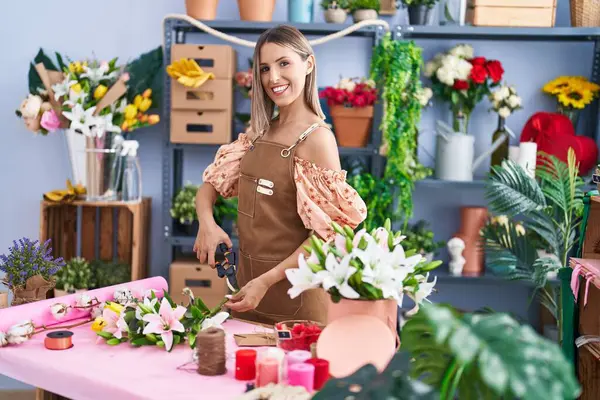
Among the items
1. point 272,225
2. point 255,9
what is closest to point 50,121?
point 255,9

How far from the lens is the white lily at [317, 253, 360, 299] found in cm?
143

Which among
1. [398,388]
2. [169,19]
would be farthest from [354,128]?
[398,388]

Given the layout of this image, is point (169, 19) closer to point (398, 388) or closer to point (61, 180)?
point (61, 180)

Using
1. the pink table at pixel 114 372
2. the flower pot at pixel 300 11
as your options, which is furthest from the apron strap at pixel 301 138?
the flower pot at pixel 300 11

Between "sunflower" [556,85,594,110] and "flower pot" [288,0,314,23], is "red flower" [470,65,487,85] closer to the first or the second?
"sunflower" [556,85,594,110]

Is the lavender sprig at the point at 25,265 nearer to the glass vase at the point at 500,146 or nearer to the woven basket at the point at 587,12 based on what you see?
the glass vase at the point at 500,146

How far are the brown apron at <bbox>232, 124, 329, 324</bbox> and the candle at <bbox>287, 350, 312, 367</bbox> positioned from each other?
619 mm

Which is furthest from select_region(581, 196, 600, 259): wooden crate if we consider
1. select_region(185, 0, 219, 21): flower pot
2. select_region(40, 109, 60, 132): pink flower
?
select_region(40, 109, 60, 132): pink flower

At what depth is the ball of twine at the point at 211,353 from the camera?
1549 millimetres

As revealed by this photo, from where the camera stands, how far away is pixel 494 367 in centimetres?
94

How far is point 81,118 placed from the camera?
12.6ft

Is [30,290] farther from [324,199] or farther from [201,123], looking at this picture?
[201,123]

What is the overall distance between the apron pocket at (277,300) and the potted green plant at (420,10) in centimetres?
232

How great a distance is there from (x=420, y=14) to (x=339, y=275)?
290 cm
